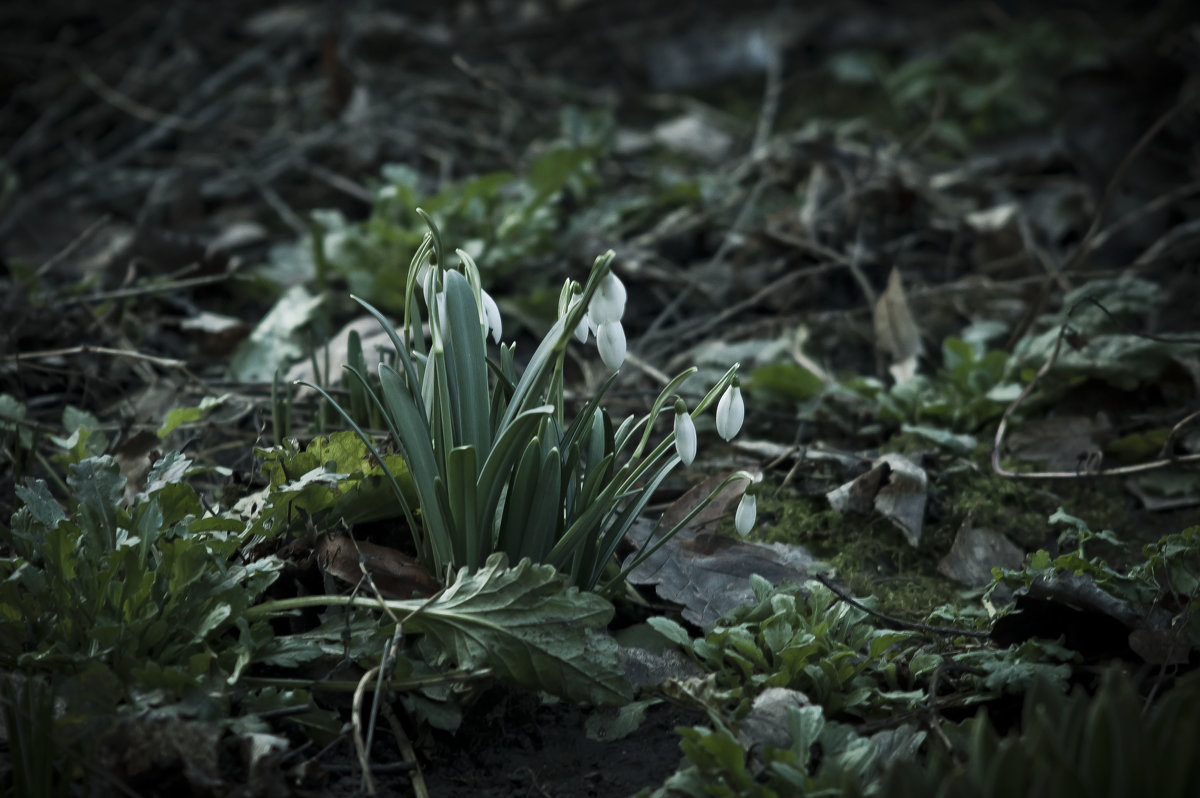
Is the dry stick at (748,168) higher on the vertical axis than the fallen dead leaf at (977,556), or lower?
higher

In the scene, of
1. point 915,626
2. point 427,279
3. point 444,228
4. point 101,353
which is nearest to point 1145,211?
point 444,228

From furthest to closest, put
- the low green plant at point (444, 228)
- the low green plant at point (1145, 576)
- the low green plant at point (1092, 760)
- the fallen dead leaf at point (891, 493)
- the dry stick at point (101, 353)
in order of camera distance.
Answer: the low green plant at point (444, 228)
the dry stick at point (101, 353)
the fallen dead leaf at point (891, 493)
the low green plant at point (1145, 576)
the low green plant at point (1092, 760)

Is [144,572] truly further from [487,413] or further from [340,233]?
[340,233]

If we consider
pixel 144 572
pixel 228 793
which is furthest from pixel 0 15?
pixel 228 793

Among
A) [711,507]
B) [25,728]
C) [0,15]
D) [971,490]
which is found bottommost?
[971,490]

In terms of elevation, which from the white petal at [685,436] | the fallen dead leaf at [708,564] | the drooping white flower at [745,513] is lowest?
the fallen dead leaf at [708,564]

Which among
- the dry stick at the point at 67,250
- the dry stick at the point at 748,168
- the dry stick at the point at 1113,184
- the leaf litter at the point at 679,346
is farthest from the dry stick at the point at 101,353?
the dry stick at the point at 1113,184

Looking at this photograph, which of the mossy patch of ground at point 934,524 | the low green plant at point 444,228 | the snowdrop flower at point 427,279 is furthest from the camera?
the low green plant at point 444,228

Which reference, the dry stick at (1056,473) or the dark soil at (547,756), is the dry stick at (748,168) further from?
the dark soil at (547,756)

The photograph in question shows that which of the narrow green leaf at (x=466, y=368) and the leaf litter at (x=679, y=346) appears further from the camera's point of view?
the narrow green leaf at (x=466, y=368)

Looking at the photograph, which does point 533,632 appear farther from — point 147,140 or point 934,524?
point 147,140
